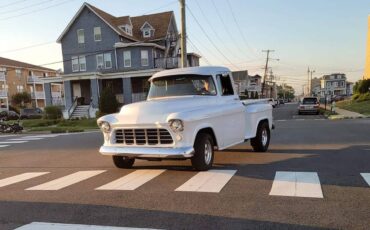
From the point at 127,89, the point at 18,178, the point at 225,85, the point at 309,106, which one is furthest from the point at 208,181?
the point at 127,89

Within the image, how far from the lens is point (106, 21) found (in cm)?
4309

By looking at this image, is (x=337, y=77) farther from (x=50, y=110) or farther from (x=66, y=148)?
(x=66, y=148)

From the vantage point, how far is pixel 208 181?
7688 mm

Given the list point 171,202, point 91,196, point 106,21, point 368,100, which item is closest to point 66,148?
point 91,196

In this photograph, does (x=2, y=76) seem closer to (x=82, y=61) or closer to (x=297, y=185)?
(x=82, y=61)

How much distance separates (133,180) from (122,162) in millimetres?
1599

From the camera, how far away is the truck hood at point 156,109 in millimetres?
8523

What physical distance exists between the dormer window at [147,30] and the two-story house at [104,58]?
0.28m

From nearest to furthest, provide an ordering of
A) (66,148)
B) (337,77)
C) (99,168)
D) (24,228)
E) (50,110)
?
(24,228) < (99,168) < (66,148) < (50,110) < (337,77)

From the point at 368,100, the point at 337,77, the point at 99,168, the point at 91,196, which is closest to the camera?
the point at 91,196

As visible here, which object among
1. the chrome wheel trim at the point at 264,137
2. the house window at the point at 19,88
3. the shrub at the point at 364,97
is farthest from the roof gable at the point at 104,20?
the house window at the point at 19,88

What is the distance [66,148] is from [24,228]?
10.3 m

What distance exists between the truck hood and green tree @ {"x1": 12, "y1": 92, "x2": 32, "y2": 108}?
2585 inches

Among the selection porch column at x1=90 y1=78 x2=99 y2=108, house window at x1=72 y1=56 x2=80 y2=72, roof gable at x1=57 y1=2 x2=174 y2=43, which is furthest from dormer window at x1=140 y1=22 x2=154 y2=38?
porch column at x1=90 y1=78 x2=99 y2=108
